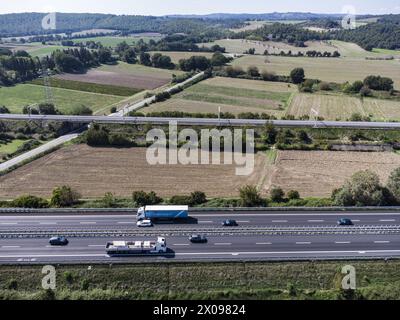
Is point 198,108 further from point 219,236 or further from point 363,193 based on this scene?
point 219,236

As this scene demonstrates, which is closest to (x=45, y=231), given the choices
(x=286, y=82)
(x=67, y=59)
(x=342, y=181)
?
(x=342, y=181)

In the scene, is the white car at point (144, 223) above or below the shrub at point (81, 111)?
below

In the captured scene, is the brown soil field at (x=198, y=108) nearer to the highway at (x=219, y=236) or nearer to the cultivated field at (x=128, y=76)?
the cultivated field at (x=128, y=76)

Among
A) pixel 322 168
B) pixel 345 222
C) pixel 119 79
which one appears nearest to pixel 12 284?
pixel 345 222

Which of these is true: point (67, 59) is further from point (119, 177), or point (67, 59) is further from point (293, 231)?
point (293, 231)

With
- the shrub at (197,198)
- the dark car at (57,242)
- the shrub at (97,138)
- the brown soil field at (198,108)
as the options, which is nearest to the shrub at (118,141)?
the shrub at (97,138)

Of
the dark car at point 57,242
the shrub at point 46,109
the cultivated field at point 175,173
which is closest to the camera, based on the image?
the dark car at point 57,242

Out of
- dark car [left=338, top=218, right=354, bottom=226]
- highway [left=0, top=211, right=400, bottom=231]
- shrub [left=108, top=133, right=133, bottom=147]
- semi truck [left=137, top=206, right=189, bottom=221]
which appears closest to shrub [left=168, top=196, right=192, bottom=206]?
highway [left=0, top=211, right=400, bottom=231]
